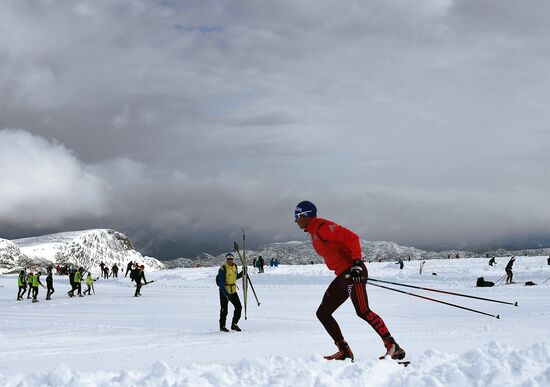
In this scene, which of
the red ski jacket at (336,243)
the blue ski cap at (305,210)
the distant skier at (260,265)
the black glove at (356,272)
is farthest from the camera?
the distant skier at (260,265)

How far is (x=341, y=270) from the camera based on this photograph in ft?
22.4

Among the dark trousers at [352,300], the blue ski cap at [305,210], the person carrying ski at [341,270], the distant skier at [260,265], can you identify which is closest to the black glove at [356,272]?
the person carrying ski at [341,270]

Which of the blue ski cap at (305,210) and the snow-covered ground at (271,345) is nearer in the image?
the snow-covered ground at (271,345)

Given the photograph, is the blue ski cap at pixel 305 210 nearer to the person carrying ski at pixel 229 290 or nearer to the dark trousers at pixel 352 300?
the dark trousers at pixel 352 300

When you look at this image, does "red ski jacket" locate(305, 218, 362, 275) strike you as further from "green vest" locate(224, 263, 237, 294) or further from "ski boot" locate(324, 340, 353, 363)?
"green vest" locate(224, 263, 237, 294)

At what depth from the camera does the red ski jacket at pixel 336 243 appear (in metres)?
6.70

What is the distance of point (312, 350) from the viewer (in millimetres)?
8672

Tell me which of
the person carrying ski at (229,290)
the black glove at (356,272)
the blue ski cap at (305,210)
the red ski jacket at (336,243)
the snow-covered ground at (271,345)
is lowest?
the snow-covered ground at (271,345)

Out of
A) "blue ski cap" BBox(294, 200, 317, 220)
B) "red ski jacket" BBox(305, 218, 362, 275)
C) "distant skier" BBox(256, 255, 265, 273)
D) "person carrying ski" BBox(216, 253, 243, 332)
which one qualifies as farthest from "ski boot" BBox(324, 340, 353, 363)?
"distant skier" BBox(256, 255, 265, 273)

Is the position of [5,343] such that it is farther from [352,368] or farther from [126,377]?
[352,368]

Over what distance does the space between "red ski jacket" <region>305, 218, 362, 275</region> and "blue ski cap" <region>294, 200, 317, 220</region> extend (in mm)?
103

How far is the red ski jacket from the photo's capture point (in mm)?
6695

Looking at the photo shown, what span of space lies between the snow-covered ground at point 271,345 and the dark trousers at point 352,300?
514 mm

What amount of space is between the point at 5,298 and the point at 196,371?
1186 inches
